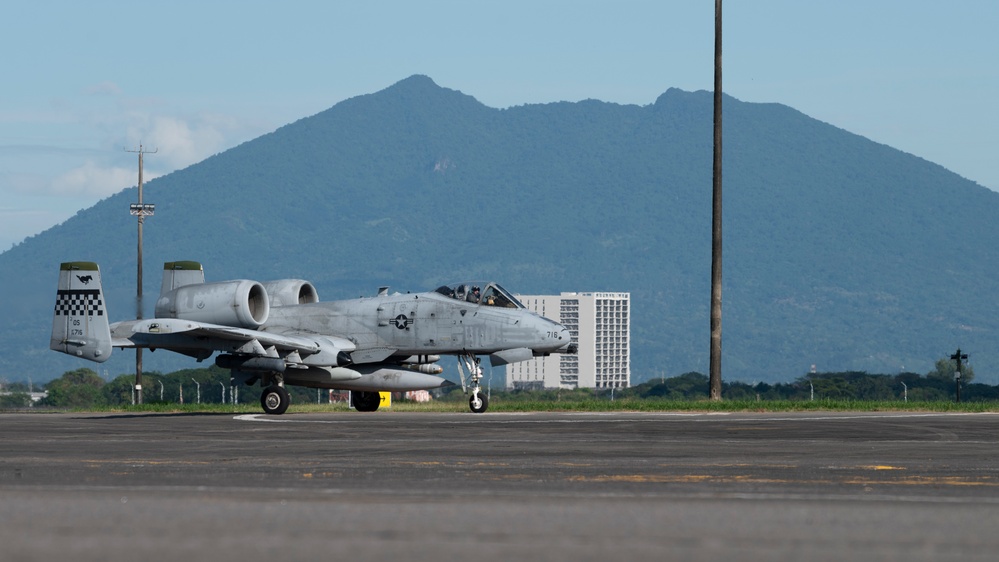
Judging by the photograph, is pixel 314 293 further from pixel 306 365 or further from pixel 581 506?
pixel 581 506

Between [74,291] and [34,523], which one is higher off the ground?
[74,291]

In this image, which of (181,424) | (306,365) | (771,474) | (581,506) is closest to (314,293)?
(306,365)

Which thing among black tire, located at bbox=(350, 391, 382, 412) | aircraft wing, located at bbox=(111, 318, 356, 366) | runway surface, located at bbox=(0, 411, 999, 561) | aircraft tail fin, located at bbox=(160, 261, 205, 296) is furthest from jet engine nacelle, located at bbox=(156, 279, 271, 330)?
runway surface, located at bbox=(0, 411, 999, 561)

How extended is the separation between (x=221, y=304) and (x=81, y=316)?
3.52 metres

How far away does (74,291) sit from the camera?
3591cm

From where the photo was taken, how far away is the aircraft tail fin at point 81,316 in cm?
3553

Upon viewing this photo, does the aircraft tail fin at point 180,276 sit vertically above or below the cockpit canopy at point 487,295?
above

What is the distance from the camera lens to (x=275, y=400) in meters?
36.2

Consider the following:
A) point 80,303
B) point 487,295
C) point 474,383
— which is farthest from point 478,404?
point 80,303

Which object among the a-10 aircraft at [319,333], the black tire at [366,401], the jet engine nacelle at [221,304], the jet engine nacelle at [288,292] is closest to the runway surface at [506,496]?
the a-10 aircraft at [319,333]

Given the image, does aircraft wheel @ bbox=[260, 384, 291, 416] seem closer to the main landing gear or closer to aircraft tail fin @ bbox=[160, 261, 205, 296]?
the main landing gear

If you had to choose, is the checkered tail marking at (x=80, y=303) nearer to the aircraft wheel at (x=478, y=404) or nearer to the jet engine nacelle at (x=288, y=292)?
the jet engine nacelle at (x=288, y=292)

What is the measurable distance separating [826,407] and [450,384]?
880 cm

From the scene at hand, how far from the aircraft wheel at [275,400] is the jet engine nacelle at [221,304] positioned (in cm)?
222
